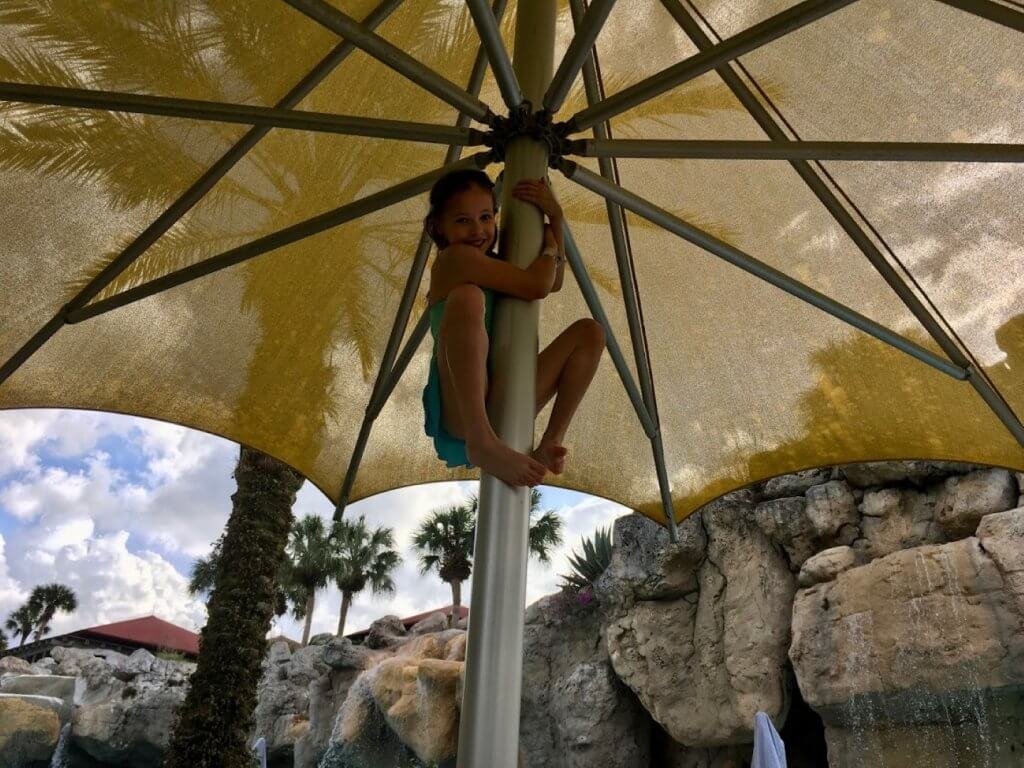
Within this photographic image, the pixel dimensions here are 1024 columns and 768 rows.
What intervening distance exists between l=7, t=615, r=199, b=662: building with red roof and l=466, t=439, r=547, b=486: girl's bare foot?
36752 mm

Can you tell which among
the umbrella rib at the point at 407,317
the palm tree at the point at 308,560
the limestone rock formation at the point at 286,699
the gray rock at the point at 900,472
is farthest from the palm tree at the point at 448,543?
the umbrella rib at the point at 407,317

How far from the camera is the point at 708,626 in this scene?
1612cm

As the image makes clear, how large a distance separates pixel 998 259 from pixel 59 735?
2481cm

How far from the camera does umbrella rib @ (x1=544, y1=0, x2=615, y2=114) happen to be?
7.96 ft

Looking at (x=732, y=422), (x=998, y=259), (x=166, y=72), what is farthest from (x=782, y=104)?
(x=166, y=72)

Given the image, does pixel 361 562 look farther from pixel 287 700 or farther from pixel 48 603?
pixel 48 603

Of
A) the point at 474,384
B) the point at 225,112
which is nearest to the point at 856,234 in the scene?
the point at 474,384

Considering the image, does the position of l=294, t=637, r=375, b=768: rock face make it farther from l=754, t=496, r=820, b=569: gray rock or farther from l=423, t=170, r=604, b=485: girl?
l=423, t=170, r=604, b=485: girl

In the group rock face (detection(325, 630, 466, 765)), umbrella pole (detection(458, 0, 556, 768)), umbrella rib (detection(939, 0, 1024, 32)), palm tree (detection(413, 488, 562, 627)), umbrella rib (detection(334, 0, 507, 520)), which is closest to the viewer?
umbrella pole (detection(458, 0, 556, 768))

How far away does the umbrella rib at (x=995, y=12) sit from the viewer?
234 cm

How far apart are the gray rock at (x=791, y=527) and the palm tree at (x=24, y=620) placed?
165 ft

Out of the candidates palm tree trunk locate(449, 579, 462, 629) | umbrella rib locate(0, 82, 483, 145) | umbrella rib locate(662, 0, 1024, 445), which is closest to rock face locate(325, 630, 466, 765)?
palm tree trunk locate(449, 579, 462, 629)

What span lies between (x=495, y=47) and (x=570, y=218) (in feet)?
7.19

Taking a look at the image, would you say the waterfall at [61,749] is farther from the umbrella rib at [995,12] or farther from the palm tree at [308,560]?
the umbrella rib at [995,12]
